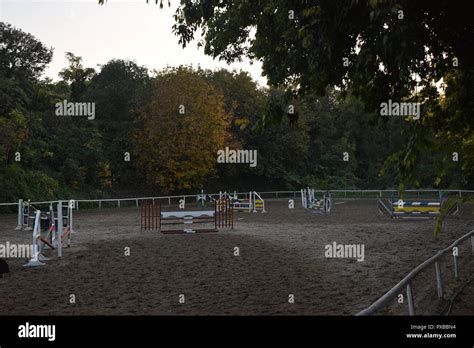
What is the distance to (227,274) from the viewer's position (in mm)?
11461

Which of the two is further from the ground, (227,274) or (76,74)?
(76,74)

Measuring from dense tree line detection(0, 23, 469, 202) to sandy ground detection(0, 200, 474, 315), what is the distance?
43.7 ft

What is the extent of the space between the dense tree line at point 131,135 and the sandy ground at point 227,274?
1333 centimetres

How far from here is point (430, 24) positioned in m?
7.62

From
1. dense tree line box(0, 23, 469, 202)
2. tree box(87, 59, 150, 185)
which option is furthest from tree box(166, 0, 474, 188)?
tree box(87, 59, 150, 185)

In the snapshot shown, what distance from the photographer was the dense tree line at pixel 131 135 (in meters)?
34.1

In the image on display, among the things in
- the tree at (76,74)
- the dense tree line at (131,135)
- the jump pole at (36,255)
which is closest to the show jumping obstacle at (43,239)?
the jump pole at (36,255)

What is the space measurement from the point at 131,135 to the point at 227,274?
3283 centimetres

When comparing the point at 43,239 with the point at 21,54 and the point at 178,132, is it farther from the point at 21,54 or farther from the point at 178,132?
the point at 21,54
